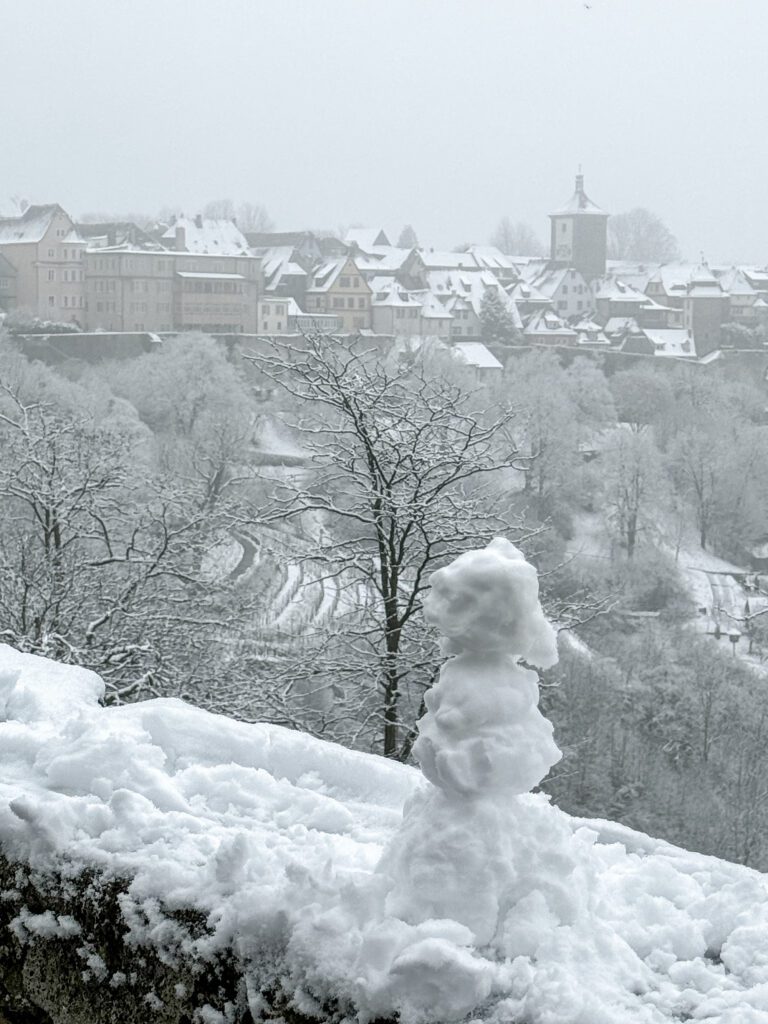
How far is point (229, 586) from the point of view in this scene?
13188 mm

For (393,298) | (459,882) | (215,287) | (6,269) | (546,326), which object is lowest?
(459,882)

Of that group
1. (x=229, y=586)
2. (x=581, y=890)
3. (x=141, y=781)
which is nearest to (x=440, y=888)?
(x=581, y=890)

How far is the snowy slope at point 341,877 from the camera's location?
291 cm

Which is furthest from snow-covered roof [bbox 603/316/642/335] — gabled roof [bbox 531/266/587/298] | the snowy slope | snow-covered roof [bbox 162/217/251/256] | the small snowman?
the small snowman

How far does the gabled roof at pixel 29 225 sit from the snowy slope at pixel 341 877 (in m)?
64.6

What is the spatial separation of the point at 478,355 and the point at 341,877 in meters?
61.7

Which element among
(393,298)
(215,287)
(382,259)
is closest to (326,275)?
(393,298)

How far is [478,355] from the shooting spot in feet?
211

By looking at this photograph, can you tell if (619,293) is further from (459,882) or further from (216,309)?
(459,882)

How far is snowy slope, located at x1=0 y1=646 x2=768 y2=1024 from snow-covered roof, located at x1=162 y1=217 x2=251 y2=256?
64.6m

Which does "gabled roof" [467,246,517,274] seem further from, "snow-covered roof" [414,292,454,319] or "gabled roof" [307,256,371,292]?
"gabled roof" [307,256,371,292]

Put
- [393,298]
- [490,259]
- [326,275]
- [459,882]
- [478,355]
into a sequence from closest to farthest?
[459,882], [478,355], [393,298], [326,275], [490,259]

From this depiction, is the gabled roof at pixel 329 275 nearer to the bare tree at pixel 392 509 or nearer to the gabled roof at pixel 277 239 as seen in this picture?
the gabled roof at pixel 277 239

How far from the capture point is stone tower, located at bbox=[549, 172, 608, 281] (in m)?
86.8
